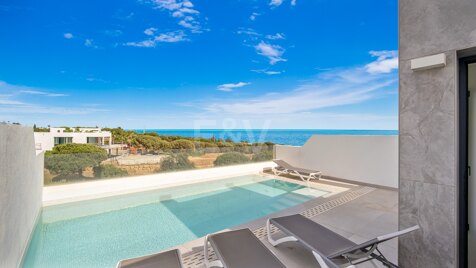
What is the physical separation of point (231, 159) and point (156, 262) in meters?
6.91

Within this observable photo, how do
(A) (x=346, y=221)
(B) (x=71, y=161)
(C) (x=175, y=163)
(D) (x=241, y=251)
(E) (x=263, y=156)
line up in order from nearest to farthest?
(D) (x=241, y=251) < (A) (x=346, y=221) < (B) (x=71, y=161) < (C) (x=175, y=163) < (E) (x=263, y=156)

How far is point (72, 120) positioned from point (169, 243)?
68.4ft

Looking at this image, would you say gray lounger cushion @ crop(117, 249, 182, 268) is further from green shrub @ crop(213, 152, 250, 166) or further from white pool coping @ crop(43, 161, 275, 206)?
green shrub @ crop(213, 152, 250, 166)

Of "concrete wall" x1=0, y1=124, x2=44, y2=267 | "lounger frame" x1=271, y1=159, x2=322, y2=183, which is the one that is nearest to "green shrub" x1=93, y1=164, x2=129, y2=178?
"concrete wall" x1=0, y1=124, x2=44, y2=267

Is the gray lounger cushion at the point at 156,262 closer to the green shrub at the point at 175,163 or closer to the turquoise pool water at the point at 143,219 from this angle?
the turquoise pool water at the point at 143,219

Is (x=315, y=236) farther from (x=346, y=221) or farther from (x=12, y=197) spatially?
(x=12, y=197)

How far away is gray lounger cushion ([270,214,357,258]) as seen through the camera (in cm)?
210

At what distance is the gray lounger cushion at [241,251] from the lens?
1895 millimetres

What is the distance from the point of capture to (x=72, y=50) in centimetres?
1216

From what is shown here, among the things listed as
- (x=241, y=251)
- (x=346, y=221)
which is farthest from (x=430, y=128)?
(x=346, y=221)

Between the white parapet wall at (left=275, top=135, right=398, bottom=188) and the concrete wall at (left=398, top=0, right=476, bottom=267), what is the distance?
4160 mm

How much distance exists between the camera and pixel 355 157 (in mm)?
6262

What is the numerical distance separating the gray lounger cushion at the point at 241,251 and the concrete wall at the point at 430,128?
123cm

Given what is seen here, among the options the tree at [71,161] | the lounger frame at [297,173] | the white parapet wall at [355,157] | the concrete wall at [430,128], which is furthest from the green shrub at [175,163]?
the concrete wall at [430,128]
